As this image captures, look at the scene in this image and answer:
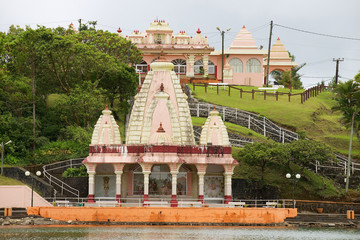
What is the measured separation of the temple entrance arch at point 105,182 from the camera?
64.0m

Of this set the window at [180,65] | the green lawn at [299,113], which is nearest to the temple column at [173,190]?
the green lawn at [299,113]

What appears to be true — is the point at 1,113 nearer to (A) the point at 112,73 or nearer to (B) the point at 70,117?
(B) the point at 70,117

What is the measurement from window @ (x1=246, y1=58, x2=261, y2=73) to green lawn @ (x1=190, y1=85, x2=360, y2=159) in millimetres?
14922

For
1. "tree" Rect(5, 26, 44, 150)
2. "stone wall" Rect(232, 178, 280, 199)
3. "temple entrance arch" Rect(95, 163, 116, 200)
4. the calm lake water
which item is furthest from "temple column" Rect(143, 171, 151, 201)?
"tree" Rect(5, 26, 44, 150)

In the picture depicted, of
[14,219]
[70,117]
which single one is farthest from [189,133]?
[70,117]

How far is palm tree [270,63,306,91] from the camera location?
10962 cm

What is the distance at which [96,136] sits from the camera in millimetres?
63438

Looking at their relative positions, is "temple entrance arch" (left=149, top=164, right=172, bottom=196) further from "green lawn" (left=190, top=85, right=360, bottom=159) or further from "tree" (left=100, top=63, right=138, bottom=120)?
"tree" (left=100, top=63, right=138, bottom=120)

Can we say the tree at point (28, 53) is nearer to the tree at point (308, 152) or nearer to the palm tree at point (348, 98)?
the tree at point (308, 152)

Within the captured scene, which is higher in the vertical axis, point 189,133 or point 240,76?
point 240,76

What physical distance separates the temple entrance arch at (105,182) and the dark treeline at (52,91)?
6532 mm

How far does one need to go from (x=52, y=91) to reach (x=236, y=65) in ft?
117

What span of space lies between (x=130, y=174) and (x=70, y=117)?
16922 millimetres

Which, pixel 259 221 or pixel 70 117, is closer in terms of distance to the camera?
pixel 259 221
